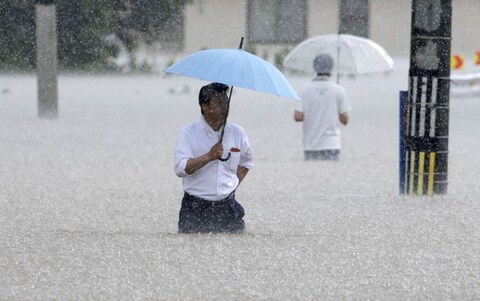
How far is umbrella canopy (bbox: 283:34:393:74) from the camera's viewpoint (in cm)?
1712

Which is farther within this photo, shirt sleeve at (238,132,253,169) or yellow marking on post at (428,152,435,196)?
yellow marking on post at (428,152,435,196)

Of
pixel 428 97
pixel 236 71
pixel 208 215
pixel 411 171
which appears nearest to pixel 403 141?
pixel 411 171

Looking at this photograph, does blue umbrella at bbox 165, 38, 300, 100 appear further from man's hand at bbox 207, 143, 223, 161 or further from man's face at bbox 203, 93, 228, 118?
man's hand at bbox 207, 143, 223, 161

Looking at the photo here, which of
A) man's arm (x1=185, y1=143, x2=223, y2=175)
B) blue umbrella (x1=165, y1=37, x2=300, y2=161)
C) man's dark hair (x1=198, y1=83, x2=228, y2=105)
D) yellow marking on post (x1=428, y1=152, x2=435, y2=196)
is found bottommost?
yellow marking on post (x1=428, y1=152, x2=435, y2=196)

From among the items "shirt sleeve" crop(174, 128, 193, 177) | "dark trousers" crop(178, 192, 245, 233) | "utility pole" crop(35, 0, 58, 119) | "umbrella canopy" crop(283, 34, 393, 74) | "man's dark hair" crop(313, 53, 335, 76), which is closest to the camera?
"shirt sleeve" crop(174, 128, 193, 177)

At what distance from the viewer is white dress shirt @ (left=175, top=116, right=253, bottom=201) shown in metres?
9.25

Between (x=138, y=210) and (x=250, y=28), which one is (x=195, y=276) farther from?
(x=250, y=28)

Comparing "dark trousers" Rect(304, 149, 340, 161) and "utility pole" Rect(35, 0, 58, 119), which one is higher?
"utility pole" Rect(35, 0, 58, 119)

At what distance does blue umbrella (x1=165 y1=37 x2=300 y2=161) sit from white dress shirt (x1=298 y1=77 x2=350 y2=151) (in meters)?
7.01

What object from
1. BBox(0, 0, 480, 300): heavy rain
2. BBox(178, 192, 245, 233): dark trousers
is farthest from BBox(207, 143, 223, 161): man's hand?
BBox(0, 0, 480, 300): heavy rain

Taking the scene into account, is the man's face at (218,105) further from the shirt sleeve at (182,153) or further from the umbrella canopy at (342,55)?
the umbrella canopy at (342,55)

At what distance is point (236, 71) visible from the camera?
29.3ft

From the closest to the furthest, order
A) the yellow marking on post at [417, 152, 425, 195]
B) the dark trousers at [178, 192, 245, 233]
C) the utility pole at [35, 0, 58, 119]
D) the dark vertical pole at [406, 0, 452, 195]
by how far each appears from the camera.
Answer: the dark trousers at [178, 192, 245, 233], the dark vertical pole at [406, 0, 452, 195], the yellow marking on post at [417, 152, 425, 195], the utility pole at [35, 0, 58, 119]

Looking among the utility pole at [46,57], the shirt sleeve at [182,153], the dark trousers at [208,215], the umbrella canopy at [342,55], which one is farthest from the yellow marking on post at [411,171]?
the utility pole at [46,57]
